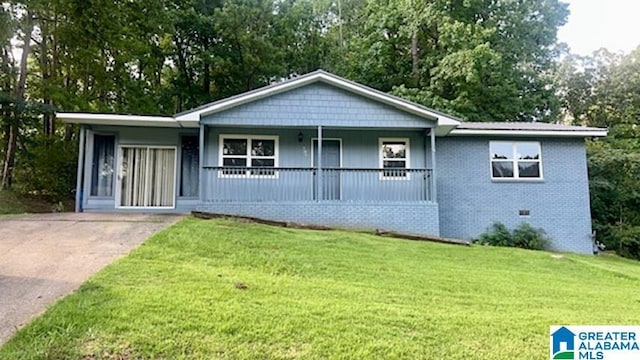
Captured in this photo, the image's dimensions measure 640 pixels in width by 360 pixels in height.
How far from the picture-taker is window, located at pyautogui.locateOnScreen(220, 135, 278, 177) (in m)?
13.4

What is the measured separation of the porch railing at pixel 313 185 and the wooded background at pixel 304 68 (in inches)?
269

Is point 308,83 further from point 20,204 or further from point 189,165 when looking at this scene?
point 20,204

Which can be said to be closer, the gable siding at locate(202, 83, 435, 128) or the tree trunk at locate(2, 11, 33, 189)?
the gable siding at locate(202, 83, 435, 128)

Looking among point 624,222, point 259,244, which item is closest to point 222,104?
point 259,244

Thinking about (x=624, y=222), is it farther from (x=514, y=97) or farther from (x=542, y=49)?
(x=542, y=49)

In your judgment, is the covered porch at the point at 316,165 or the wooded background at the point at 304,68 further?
the wooded background at the point at 304,68

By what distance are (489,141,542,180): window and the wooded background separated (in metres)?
4.26

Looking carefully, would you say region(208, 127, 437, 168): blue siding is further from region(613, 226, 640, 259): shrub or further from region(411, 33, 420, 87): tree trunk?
region(411, 33, 420, 87): tree trunk

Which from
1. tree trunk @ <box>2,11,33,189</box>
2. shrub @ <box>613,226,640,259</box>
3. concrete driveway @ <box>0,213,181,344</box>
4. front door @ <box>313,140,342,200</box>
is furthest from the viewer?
tree trunk @ <box>2,11,33,189</box>

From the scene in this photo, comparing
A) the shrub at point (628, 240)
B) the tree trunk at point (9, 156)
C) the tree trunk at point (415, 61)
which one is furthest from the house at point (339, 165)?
the tree trunk at point (415, 61)

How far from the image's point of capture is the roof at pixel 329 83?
1241 centimetres

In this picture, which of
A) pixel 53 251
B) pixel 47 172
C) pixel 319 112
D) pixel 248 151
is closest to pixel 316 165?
pixel 319 112

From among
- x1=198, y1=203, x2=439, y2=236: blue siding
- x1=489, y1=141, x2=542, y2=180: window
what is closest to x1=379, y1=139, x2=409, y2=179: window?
x1=198, y1=203, x2=439, y2=236: blue siding

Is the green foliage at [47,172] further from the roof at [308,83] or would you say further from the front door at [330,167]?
the front door at [330,167]
